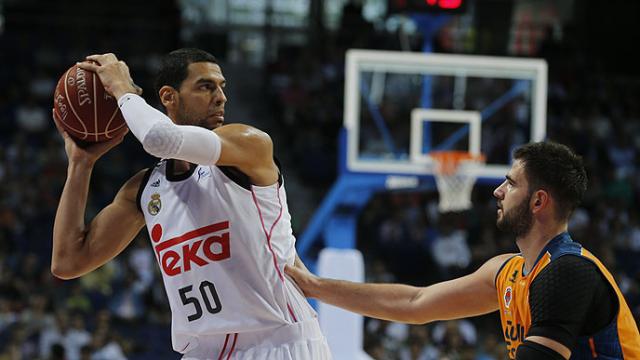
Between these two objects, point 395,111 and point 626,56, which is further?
point 626,56

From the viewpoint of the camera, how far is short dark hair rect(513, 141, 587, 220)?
3367 mm

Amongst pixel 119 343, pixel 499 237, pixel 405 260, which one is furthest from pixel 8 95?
pixel 499 237

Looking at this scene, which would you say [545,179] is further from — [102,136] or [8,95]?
[8,95]

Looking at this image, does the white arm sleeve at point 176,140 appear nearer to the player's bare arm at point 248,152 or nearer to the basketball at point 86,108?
the player's bare arm at point 248,152

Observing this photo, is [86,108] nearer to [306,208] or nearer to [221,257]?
[221,257]

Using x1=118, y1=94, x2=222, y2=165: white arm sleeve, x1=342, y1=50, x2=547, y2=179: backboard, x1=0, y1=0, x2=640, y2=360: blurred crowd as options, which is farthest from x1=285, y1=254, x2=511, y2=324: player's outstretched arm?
x1=0, y1=0, x2=640, y2=360: blurred crowd

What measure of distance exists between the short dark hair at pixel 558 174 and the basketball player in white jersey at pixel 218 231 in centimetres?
102

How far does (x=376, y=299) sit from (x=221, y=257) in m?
0.81

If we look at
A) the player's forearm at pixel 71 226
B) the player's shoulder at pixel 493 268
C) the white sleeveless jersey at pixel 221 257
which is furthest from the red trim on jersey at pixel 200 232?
the player's shoulder at pixel 493 268

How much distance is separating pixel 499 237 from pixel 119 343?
568 cm

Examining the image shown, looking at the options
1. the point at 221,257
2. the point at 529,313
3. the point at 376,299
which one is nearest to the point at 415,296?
the point at 376,299

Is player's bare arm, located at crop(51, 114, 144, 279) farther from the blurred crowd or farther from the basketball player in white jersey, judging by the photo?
the blurred crowd

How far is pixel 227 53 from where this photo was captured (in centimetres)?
1798

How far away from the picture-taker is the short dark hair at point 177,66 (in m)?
3.85
